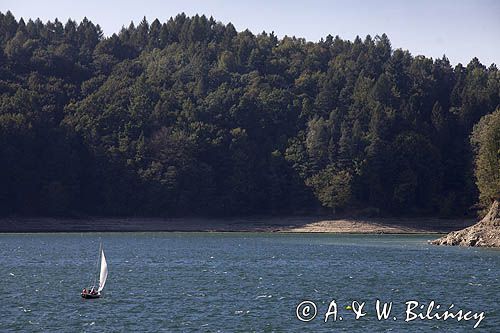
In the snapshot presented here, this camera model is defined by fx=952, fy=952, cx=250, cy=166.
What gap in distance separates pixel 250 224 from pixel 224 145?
1936cm

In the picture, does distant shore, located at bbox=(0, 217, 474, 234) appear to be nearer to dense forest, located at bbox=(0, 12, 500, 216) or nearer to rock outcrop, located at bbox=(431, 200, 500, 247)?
dense forest, located at bbox=(0, 12, 500, 216)

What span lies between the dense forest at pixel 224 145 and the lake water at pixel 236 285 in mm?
45606

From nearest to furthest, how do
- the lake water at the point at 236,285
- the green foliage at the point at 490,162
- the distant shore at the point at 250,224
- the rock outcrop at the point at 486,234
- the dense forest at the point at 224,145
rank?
the lake water at the point at 236,285, the rock outcrop at the point at 486,234, the green foliage at the point at 490,162, the distant shore at the point at 250,224, the dense forest at the point at 224,145

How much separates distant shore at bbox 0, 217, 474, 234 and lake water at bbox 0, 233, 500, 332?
36.4m

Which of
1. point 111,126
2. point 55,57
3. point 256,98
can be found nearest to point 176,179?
point 111,126

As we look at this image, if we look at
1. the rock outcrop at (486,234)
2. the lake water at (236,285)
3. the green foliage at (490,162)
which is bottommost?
the lake water at (236,285)

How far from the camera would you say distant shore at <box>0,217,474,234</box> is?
147 metres

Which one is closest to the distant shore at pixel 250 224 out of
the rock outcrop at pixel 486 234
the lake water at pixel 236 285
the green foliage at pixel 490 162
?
the green foliage at pixel 490 162

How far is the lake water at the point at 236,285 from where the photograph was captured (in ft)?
156

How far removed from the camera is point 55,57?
610 ft

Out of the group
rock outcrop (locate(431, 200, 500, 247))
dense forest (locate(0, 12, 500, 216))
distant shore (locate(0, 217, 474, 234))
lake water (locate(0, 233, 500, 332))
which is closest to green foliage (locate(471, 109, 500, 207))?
rock outcrop (locate(431, 200, 500, 247))

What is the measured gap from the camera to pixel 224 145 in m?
168

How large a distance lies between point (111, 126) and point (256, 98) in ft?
102

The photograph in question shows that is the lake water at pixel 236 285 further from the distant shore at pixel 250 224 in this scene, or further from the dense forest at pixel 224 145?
the dense forest at pixel 224 145
